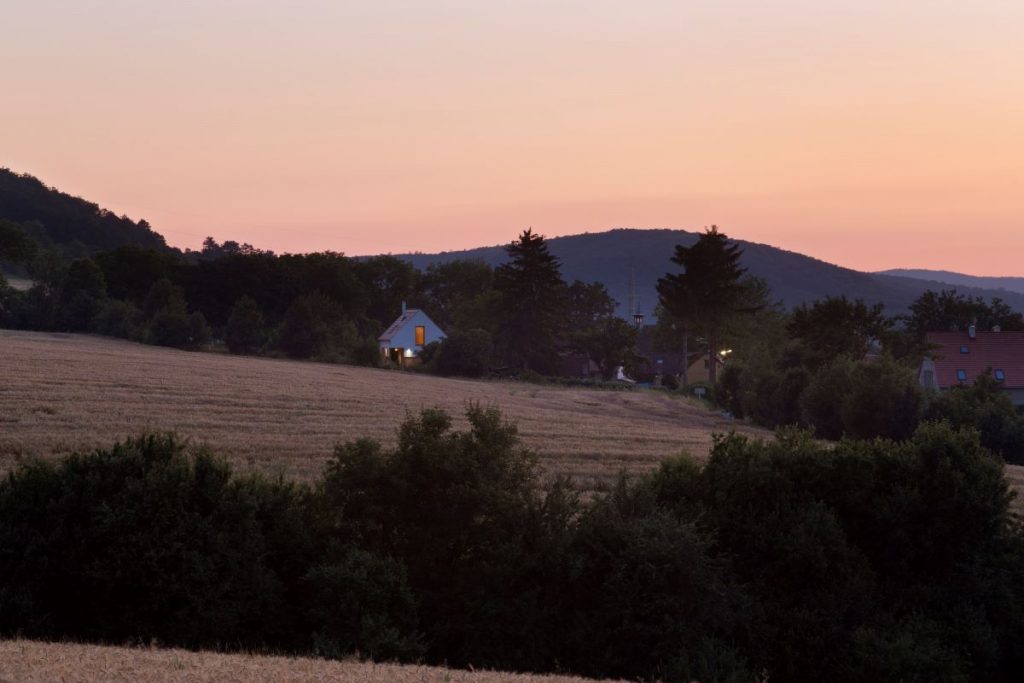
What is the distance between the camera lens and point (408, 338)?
326ft

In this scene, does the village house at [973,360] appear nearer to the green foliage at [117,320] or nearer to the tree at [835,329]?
the tree at [835,329]

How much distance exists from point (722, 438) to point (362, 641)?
35.7 ft

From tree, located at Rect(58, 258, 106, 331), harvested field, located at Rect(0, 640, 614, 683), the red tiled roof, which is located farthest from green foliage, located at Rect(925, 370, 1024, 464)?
tree, located at Rect(58, 258, 106, 331)

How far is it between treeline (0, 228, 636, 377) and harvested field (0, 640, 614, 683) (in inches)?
2746

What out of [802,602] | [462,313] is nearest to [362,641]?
[802,602]

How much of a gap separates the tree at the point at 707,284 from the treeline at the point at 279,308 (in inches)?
449

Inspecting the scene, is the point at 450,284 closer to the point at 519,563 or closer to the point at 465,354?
the point at 465,354

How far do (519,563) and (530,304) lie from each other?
81.3 meters

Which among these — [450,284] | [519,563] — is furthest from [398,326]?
[519,563]

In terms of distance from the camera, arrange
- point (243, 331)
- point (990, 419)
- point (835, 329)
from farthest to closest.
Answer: point (243, 331)
point (835, 329)
point (990, 419)

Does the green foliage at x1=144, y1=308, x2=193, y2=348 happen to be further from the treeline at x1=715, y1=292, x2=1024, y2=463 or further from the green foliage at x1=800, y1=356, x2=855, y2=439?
the green foliage at x1=800, y1=356, x2=855, y2=439

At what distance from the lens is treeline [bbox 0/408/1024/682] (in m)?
17.6

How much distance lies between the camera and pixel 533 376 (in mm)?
86750

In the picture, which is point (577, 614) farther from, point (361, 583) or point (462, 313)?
point (462, 313)
